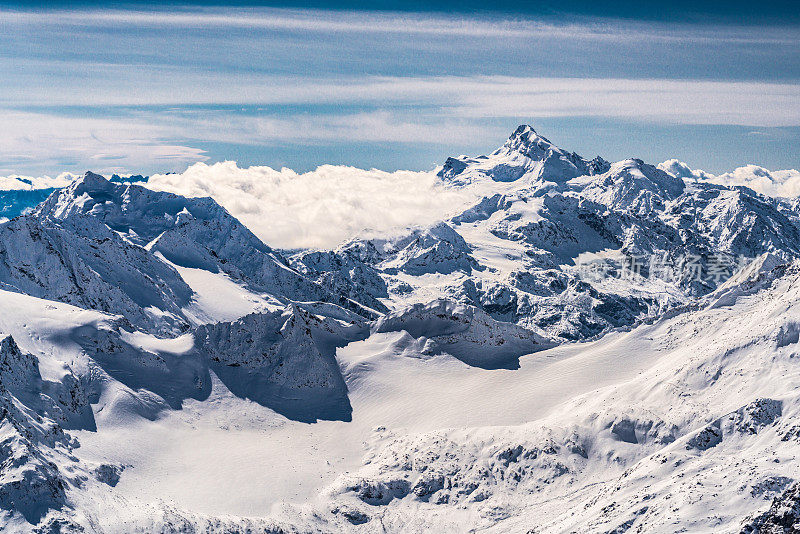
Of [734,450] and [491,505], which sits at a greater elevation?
[734,450]

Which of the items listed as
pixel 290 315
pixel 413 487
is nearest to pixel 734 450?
pixel 413 487

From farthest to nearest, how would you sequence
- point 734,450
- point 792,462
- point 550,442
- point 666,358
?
point 666,358
point 550,442
point 734,450
point 792,462

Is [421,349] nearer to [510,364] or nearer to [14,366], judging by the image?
[510,364]

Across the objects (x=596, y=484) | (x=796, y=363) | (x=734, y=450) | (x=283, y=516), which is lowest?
(x=283, y=516)

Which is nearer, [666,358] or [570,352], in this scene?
[666,358]

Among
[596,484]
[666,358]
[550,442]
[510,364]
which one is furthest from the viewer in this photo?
[510,364]

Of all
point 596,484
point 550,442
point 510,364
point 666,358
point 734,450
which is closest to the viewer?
point 734,450

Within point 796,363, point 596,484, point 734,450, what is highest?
point 796,363

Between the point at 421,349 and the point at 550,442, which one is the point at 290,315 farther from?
the point at 550,442

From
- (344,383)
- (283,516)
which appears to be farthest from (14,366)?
(344,383)
